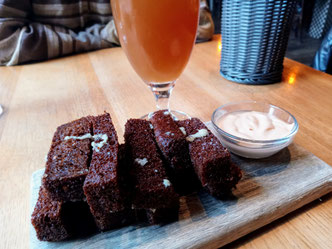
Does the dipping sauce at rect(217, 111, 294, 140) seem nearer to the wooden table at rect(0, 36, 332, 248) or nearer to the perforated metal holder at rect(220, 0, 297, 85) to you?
the wooden table at rect(0, 36, 332, 248)

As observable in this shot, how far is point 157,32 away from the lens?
763 mm

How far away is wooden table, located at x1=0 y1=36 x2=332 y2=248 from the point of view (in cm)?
57

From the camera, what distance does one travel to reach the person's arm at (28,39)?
163 cm

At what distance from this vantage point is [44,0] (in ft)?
6.13

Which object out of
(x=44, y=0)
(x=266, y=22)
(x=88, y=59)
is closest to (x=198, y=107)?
(x=266, y=22)

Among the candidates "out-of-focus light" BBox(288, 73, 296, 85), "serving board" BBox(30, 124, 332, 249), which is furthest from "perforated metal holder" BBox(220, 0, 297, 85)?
"serving board" BBox(30, 124, 332, 249)

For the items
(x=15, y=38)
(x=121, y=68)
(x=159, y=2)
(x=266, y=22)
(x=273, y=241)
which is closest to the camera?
(x=273, y=241)

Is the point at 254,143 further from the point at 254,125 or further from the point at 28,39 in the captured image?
the point at 28,39

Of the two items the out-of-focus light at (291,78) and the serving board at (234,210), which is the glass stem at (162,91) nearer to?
the serving board at (234,210)

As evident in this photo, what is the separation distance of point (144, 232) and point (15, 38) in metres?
1.67

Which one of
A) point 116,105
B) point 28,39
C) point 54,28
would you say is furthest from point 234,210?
point 54,28

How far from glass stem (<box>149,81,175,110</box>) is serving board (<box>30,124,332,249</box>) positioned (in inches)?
16.8

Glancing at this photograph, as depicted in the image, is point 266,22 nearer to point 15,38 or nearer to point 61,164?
point 61,164

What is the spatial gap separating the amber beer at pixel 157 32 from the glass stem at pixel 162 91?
5 cm
